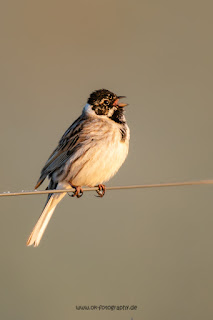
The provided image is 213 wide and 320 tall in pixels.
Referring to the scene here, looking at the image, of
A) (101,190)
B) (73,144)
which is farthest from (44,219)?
(73,144)

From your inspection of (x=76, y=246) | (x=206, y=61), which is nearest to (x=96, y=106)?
(x=76, y=246)

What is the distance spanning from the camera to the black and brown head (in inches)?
298

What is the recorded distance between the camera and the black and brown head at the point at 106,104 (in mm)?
7562

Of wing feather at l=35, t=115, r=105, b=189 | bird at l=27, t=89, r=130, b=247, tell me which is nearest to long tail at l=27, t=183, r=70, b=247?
bird at l=27, t=89, r=130, b=247

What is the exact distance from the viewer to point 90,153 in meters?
7.26

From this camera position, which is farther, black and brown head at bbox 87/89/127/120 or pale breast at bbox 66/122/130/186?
black and brown head at bbox 87/89/127/120

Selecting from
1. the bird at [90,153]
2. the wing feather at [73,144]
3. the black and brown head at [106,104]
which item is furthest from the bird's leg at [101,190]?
the black and brown head at [106,104]

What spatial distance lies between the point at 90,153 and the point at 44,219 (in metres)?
0.75

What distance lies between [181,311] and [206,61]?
5052 mm

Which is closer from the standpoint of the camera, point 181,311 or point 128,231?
point 181,311

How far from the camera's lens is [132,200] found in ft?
28.8

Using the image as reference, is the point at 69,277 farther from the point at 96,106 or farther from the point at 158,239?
the point at 96,106

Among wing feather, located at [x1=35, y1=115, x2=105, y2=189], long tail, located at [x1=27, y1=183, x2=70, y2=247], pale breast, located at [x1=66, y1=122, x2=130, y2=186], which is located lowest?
long tail, located at [x1=27, y1=183, x2=70, y2=247]

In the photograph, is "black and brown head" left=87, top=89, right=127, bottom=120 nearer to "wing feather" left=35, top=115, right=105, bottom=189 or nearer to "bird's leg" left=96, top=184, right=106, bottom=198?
"wing feather" left=35, top=115, right=105, bottom=189
